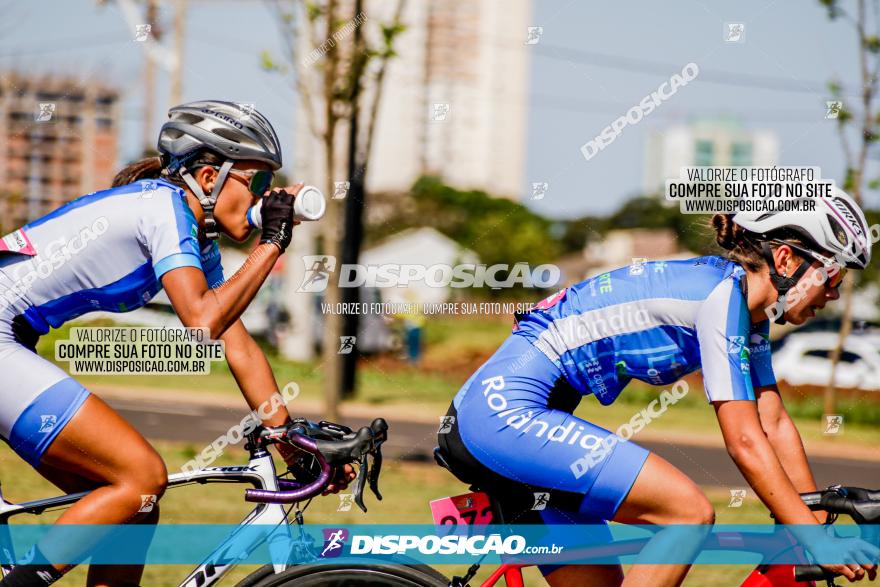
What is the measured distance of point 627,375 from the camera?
3.12 m

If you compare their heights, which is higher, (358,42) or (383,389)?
(358,42)

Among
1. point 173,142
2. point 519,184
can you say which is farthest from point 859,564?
point 519,184

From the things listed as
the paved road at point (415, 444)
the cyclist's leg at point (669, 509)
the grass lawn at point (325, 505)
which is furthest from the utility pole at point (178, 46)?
the cyclist's leg at point (669, 509)

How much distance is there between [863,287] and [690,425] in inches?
195

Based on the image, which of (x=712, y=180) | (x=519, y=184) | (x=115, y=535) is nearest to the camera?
(x=115, y=535)

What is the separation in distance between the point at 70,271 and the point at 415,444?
8.55 meters

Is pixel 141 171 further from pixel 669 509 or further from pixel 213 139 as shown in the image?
pixel 669 509

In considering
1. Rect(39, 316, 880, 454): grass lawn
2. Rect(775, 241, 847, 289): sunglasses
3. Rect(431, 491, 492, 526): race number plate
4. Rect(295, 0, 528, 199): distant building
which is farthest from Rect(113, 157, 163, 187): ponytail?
Rect(295, 0, 528, 199): distant building

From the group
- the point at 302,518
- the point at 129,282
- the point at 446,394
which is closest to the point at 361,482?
the point at 302,518

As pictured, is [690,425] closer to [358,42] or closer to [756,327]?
[358,42]

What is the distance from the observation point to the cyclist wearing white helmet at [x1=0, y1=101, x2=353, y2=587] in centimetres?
297

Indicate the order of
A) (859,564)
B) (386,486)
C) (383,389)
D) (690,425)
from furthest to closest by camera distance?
(383,389) < (690,425) < (386,486) < (859,564)

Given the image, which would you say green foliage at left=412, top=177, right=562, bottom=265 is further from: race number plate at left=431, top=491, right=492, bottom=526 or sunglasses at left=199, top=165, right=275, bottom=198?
race number plate at left=431, top=491, right=492, bottom=526

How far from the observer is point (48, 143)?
15.9 meters
